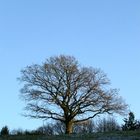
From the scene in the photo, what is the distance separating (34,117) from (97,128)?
4672 cm

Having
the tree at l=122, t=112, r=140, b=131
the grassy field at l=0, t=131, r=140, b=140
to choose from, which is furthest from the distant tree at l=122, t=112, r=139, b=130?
the grassy field at l=0, t=131, r=140, b=140

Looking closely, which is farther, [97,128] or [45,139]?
[97,128]

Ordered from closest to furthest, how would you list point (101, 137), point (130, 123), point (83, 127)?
point (101, 137) → point (130, 123) → point (83, 127)

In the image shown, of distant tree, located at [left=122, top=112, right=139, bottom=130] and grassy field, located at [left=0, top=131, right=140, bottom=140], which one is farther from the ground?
distant tree, located at [left=122, top=112, right=139, bottom=130]

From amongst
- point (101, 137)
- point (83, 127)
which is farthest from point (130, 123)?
point (101, 137)

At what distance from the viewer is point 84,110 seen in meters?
66.8

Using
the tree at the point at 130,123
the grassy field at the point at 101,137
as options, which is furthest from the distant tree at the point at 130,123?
the grassy field at the point at 101,137

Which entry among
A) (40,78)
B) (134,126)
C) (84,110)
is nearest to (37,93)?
(40,78)

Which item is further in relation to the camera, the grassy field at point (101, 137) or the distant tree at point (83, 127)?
the distant tree at point (83, 127)

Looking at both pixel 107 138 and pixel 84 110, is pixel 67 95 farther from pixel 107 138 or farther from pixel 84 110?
pixel 107 138

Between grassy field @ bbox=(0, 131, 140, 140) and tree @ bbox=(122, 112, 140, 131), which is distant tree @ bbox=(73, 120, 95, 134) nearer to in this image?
tree @ bbox=(122, 112, 140, 131)

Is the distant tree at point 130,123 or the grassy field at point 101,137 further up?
the distant tree at point 130,123

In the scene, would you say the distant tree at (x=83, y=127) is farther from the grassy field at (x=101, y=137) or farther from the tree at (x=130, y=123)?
the grassy field at (x=101, y=137)

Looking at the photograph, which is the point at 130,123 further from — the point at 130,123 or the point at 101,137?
the point at 101,137
